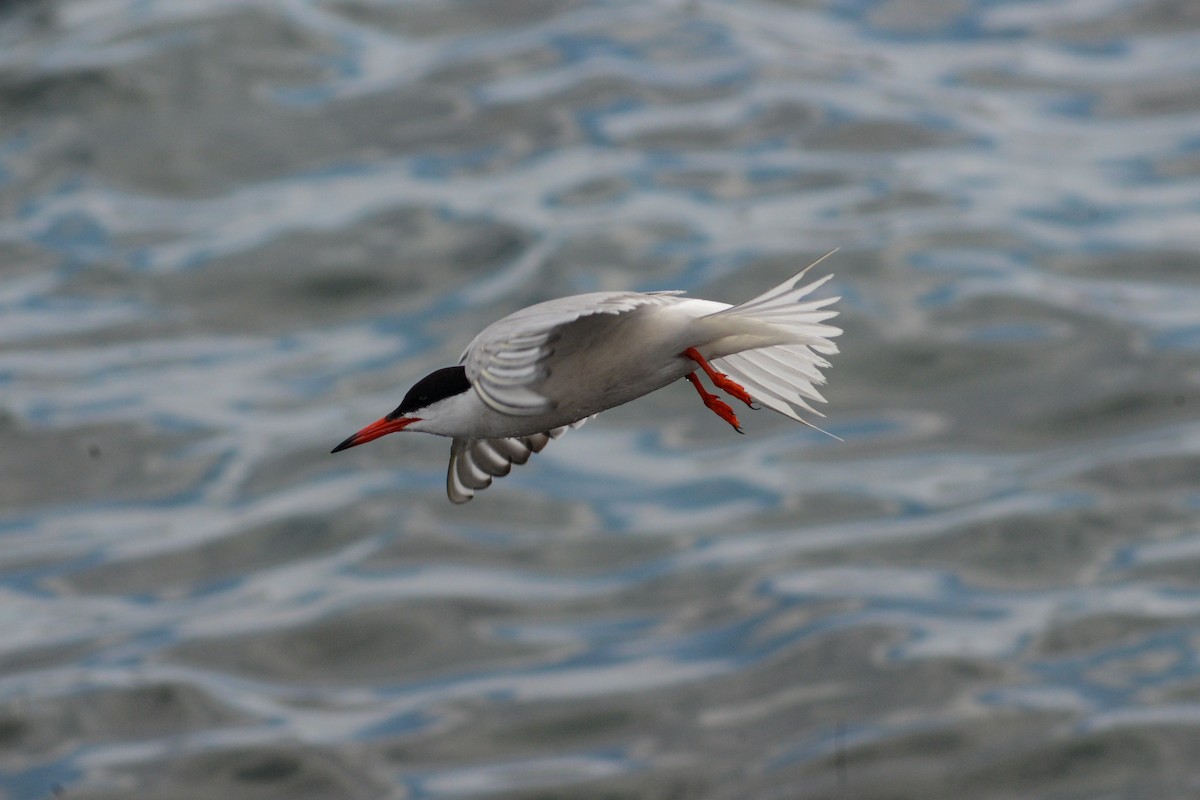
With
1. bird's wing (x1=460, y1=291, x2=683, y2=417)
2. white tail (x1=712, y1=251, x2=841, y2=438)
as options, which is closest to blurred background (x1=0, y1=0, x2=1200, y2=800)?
white tail (x1=712, y1=251, x2=841, y2=438)

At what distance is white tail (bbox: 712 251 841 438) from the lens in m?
4.37

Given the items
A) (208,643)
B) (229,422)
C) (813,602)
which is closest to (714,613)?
(813,602)

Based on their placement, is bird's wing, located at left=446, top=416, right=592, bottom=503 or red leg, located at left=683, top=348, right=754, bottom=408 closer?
red leg, located at left=683, top=348, right=754, bottom=408

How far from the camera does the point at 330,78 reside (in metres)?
36.9

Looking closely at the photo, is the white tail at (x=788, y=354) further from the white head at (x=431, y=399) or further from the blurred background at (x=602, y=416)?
the blurred background at (x=602, y=416)

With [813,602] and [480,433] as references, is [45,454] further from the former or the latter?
[480,433]

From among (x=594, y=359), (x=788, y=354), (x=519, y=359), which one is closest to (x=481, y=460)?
(x=788, y=354)

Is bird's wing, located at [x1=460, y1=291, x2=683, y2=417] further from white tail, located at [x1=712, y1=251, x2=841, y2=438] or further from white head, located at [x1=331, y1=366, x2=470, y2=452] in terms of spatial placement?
white tail, located at [x1=712, y1=251, x2=841, y2=438]

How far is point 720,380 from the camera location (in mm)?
4535

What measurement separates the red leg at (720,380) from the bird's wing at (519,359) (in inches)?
13.1

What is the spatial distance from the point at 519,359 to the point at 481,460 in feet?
4.60

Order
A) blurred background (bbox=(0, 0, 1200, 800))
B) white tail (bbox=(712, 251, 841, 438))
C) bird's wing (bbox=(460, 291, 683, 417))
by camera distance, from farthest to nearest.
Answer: blurred background (bbox=(0, 0, 1200, 800)) < white tail (bbox=(712, 251, 841, 438)) < bird's wing (bbox=(460, 291, 683, 417))

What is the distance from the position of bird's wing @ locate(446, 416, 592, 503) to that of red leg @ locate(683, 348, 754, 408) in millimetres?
719

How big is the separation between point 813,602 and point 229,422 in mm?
10905
